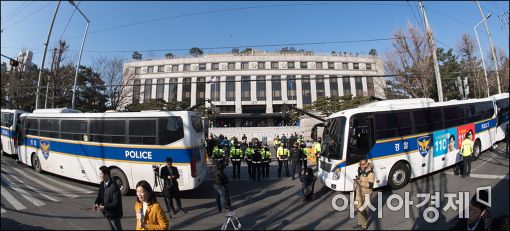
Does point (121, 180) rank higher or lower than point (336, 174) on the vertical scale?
lower

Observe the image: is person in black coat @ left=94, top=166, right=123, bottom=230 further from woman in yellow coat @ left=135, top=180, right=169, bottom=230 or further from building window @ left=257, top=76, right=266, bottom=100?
building window @ left=257, top=76, right=266, bottom=100

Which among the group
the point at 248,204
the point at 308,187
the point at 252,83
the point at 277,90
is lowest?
the point at 248,204

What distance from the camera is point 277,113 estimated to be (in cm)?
4991

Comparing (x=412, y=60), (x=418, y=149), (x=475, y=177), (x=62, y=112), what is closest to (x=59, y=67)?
(x=62, y=112)

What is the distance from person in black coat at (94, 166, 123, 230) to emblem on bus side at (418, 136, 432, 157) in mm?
9475

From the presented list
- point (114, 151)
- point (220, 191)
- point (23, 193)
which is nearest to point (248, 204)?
point (220, 191)

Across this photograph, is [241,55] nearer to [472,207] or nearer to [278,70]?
[278,70]

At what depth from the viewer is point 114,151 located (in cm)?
858

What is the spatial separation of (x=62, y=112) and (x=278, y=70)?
44.5 m

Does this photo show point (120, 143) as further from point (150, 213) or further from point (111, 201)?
point (150, 213)

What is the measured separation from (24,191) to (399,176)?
10157mm

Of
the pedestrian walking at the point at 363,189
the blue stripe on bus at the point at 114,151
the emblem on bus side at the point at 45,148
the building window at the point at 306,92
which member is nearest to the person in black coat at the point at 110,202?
the blue stripe on bus at the point at 114,151

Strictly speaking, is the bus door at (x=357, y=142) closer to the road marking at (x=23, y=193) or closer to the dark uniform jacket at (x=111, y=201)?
the dark uniform jacket at (x=111, y=201)

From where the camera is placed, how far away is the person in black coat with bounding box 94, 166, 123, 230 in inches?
178
